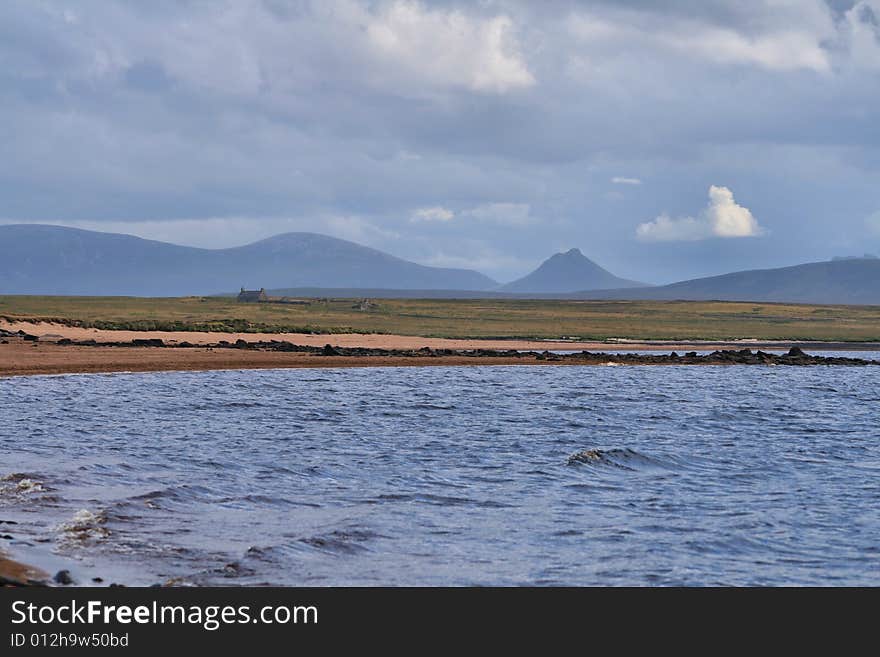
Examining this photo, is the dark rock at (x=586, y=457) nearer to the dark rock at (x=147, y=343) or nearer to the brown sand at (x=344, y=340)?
the dark rock at (x=147, y=343)

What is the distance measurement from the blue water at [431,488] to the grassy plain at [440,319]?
4528 cm

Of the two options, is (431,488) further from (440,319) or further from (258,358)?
(440,319)

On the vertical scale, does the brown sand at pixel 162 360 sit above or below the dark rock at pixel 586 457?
above

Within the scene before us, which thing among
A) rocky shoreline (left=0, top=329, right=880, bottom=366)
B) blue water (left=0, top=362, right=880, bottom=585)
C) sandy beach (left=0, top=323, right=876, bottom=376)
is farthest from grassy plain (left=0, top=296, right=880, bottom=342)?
blue water (left=0, top=362, right=880, bottom=585)

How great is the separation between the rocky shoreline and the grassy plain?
11352 millimetres

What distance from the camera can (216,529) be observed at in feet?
60.7

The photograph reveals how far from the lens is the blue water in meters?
16.3

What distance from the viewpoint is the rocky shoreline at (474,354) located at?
219 ft

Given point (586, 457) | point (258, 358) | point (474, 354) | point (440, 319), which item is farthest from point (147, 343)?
point (440, 319)

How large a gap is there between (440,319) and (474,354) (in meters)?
47.0

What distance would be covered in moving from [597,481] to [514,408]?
56.0 ft

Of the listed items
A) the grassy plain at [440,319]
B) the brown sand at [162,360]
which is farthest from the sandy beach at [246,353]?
the grassy plain at [440,319]
